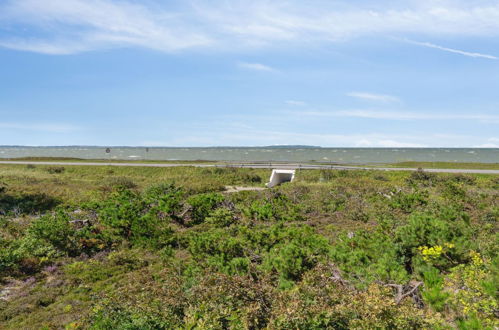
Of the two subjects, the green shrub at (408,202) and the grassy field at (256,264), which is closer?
the grassy field at (256,264)

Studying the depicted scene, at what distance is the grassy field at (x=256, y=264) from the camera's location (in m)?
6.43

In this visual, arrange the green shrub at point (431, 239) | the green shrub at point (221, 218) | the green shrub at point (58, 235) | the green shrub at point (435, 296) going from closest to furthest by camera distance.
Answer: the green shrub at point (435, 296) < the green shrub at point (431, 239) < the green shrub at point (58, 235) < the green shrub at point (221, 218)

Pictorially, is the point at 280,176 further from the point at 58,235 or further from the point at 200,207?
the point at 58,235

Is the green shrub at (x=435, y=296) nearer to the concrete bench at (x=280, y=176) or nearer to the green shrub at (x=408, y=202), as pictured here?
the green shrub at (x=408, y=202)

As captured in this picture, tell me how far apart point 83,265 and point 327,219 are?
12.0 m

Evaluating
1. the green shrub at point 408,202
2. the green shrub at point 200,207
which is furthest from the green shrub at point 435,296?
the green shrub at point 200,207

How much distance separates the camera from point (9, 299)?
1094 cm

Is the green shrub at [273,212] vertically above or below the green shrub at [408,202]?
below

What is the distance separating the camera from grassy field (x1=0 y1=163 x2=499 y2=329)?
6434mm

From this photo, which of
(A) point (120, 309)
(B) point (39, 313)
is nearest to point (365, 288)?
(A) point (120, 309)

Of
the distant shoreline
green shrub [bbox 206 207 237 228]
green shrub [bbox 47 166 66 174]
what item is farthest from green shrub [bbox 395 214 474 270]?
green shrub [bbox 47 166 66 174]

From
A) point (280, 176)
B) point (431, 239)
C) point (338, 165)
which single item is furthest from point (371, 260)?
point (338, 165)

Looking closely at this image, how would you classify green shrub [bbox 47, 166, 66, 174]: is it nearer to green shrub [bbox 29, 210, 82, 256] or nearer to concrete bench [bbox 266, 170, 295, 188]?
concrete bench [bbox 266, 170, 295, 188]

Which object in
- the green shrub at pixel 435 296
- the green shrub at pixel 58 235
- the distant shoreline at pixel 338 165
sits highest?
the distant shoreline at pixel 338 165
